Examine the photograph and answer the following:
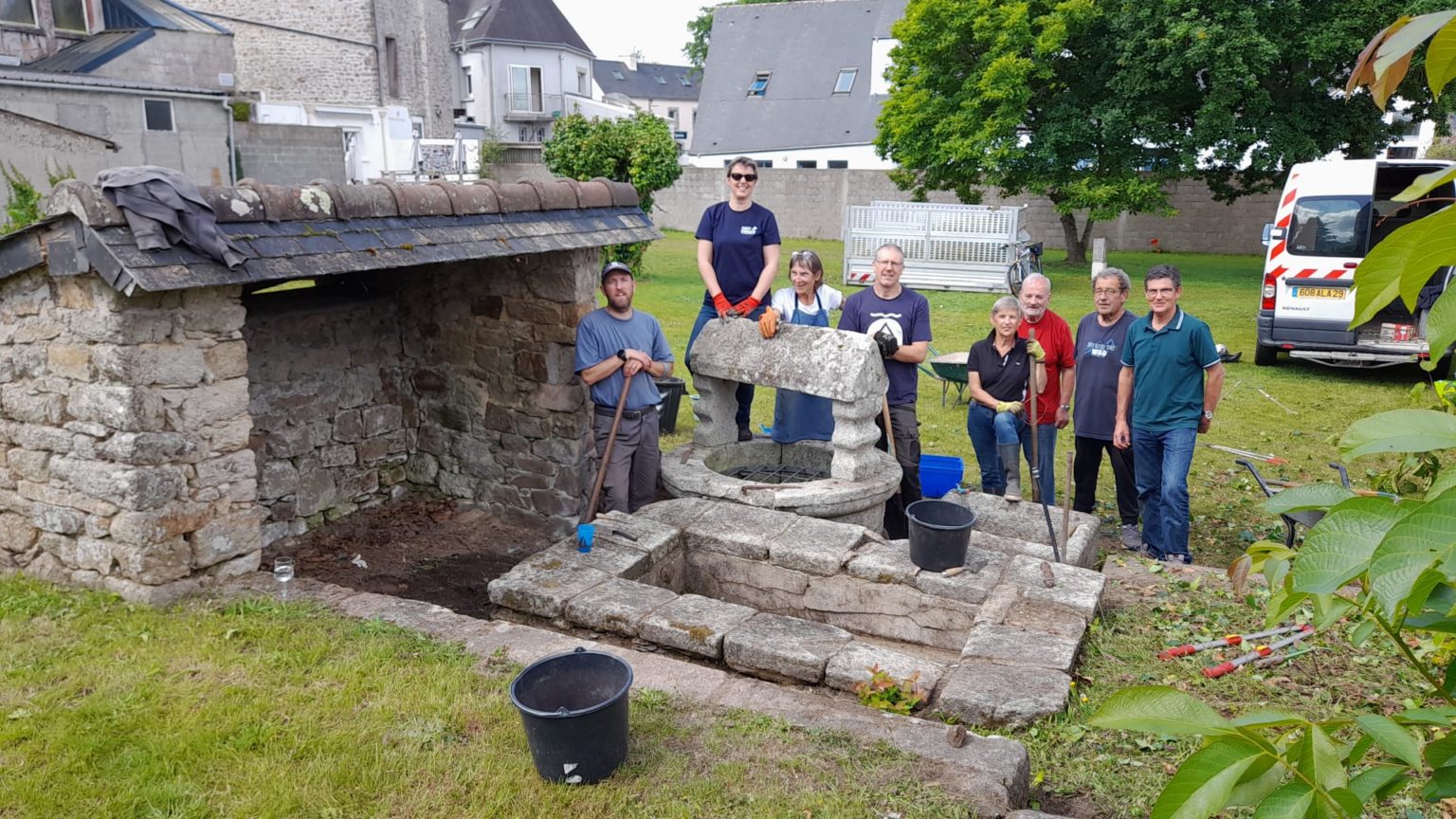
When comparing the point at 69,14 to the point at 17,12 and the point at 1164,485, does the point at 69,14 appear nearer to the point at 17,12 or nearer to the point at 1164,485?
the point at 17,12

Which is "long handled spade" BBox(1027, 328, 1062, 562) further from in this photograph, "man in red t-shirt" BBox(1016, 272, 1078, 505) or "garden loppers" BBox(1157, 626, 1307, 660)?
"garden loppers" BBox(1157, 626, 1307, 660)

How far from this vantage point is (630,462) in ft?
22.5

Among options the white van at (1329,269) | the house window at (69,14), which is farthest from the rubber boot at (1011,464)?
the house window at (69,14)

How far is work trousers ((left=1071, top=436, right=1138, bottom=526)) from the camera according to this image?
694cm

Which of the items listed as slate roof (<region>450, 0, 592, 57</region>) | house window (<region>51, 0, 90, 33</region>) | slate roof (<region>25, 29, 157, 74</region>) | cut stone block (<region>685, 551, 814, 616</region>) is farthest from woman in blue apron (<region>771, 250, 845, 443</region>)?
slate roof (<region>450, 0, 592, 57</region>)

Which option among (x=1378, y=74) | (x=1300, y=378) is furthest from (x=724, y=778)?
(x=1300, y=378)

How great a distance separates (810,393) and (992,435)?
4.80 ft

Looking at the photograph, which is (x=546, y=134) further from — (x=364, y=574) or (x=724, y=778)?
(x=724, y=778)

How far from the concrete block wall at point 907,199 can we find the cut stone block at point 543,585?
16.0 meters

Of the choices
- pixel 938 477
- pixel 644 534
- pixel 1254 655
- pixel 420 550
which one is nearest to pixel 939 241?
pixel 938 477

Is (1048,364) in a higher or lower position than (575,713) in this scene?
higher

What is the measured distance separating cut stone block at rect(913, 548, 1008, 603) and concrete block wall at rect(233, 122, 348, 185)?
2255cm

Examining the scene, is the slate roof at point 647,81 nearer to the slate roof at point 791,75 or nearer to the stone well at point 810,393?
the slate roof at point 791,75

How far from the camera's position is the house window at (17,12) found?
881 inches
